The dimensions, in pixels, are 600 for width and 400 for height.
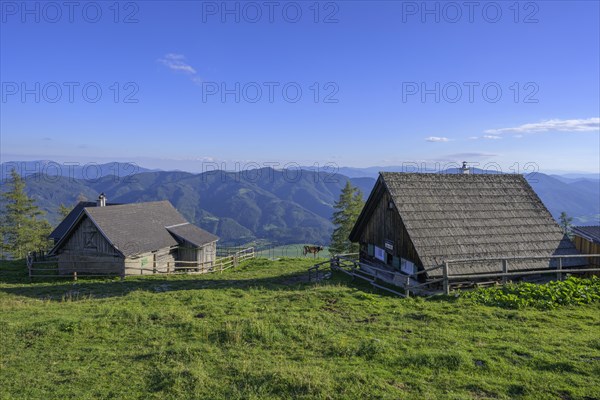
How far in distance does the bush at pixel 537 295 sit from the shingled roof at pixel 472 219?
6.74 ft

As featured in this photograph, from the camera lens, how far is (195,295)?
55.3ft

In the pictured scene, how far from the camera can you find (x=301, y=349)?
995cm

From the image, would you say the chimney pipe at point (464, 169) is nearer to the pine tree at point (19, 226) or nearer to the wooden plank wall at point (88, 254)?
the wooden plank wall at point (88, 254)

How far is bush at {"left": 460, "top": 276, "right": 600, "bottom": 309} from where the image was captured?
13.7 m

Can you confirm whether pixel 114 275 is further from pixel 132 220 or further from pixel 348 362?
pixel 348 362

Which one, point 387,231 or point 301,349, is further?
point 387,231

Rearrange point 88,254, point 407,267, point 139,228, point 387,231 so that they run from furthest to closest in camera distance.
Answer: point 139,228
point 88,254
point 387,231
point 407,267

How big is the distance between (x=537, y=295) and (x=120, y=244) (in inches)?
1061

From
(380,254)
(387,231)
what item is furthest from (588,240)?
(380,254)

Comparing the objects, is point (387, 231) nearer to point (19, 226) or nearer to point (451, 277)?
point (451, 277)

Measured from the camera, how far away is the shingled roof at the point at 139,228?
27703 mm

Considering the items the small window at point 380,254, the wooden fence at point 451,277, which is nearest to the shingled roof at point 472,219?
the wooden fence at point 451,277

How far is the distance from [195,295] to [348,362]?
33.1 feet

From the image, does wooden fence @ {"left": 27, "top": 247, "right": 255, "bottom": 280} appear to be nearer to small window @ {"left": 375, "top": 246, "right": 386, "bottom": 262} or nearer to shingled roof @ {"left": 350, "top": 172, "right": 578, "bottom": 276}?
small window @ {"left": 375, "top": 246, "right": 386, "bottom": 262}
